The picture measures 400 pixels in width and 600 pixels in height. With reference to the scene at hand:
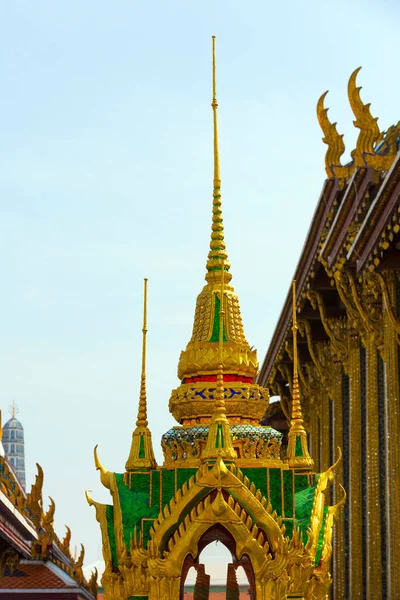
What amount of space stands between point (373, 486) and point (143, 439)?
8.03 metres

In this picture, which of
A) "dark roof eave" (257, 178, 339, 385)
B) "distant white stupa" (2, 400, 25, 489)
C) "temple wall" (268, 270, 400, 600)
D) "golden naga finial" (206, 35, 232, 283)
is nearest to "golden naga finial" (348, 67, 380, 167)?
"dark roof eave" (257, 178, 339, 385)

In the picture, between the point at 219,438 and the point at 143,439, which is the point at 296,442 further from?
the point at 219,438

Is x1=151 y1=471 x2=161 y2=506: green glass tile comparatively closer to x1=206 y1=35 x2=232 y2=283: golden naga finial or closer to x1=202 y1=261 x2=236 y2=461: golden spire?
x1=202 y1=261 x2=236 y2=461: golden spire

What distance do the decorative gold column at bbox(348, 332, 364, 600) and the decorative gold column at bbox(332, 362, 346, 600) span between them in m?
0.81

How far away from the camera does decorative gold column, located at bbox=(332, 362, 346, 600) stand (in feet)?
76.9

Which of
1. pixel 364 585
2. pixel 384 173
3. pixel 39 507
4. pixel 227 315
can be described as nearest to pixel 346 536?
pixel 364 585

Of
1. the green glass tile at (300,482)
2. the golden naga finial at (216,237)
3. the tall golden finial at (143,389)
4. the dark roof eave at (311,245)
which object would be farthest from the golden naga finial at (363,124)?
the green glass tile at (300,482)

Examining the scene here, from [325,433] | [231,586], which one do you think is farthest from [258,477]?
[325,433]

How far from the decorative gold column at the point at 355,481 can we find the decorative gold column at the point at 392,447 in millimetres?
2723

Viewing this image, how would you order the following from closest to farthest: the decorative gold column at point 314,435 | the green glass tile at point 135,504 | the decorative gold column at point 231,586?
the green glass tile at point 135,504, the decorative gold column at point 231,586, the decorative gold column at point 314,435

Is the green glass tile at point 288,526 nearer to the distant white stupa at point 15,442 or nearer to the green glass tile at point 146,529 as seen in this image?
the green glass tile at point 146,529

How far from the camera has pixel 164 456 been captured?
1262 cm

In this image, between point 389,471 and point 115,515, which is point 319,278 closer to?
point 389,471

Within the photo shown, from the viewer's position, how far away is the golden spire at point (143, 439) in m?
12.6
